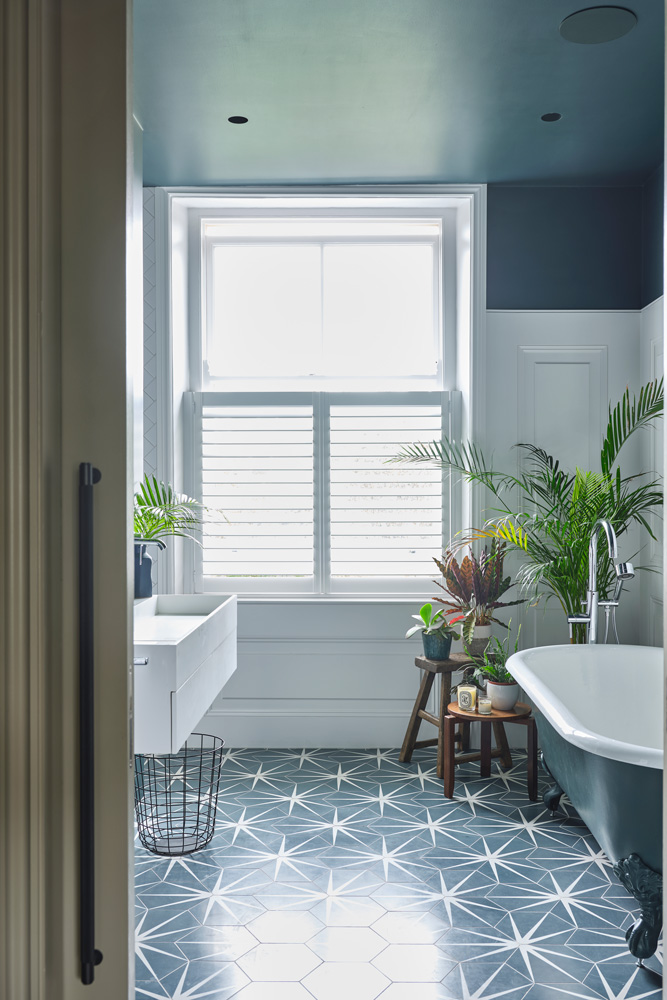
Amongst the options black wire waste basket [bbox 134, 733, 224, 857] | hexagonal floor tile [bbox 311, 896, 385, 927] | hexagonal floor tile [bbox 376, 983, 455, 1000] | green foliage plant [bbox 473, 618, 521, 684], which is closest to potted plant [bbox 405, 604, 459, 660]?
green foliage plant [bbox 473, 618, 521, 684]

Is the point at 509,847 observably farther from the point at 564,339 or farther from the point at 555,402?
the point at 564,339

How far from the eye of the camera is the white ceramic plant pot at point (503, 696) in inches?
136

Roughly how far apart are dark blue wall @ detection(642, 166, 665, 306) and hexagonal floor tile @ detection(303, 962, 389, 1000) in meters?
3.14

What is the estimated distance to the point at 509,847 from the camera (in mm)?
2953

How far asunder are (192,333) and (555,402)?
1973 mm

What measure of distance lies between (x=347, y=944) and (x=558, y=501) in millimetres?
2220

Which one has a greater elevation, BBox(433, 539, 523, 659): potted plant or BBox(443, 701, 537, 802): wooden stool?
BBox(433, 539, 523, 659): potted plant

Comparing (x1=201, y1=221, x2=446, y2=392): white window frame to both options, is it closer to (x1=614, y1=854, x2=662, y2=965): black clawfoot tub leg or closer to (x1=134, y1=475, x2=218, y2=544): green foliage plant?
(x1=134, y1=475, x2=218, y2=544): green foliage plant

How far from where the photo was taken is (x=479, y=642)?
147 inches

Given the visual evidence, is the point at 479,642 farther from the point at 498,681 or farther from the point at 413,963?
the point at 413,963

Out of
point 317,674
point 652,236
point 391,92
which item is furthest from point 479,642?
point 391,92

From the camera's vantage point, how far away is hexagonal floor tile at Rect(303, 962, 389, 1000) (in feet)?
6.81

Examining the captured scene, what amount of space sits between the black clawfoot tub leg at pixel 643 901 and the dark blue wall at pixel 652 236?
8.77 ft

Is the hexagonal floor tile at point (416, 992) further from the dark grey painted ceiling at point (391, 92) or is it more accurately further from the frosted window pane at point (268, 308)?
the frosted window pane at point (268, 308)
